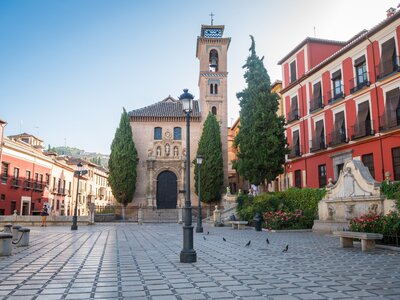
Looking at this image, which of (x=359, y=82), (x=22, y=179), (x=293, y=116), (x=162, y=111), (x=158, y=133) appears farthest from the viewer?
(x=162, y=111)

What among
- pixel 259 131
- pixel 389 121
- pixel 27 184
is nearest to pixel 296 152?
pixel 259 131

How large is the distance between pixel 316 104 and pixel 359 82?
4520mm

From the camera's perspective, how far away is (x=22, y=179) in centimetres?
3531

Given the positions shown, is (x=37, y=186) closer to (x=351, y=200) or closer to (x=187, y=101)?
(x=351, y=200)

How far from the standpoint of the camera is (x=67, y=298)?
16.6 feet

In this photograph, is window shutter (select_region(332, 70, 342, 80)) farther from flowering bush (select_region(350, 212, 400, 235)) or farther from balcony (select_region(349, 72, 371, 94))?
flowering bush (select_region(350, 212, 400, 235))

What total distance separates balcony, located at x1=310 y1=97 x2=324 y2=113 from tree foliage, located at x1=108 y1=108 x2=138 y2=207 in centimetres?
1958

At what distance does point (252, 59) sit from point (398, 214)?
18.1m

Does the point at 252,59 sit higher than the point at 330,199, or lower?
higher

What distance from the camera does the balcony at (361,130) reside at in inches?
857

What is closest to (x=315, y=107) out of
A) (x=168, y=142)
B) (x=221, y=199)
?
(x=221, y=199)

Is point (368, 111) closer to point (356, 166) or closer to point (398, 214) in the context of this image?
point (356, 166)

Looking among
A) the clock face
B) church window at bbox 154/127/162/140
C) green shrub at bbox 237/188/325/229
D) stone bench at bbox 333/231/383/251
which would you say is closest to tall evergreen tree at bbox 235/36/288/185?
green shrub at bbox 237/188/325/229

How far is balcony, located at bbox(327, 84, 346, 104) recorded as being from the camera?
24.4 meters
